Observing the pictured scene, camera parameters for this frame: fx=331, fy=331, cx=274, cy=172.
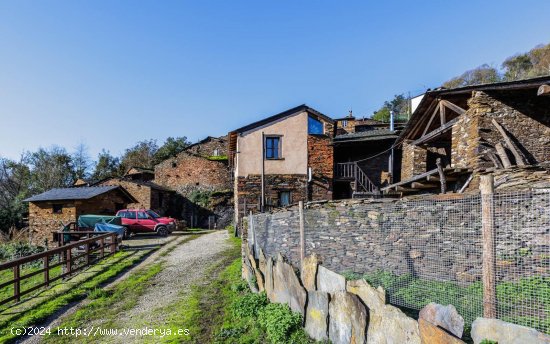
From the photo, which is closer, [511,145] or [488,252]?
[488,252]

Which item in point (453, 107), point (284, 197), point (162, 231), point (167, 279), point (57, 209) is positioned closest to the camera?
point (167, 279)

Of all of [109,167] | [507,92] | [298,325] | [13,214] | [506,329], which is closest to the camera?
[506,329]

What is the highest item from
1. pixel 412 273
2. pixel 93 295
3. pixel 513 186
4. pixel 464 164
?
pixel 464 164

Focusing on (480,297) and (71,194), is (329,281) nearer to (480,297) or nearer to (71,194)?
(480,297)

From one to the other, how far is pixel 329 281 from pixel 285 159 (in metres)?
12.8

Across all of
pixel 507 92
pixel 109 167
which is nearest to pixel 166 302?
pixel 507 92

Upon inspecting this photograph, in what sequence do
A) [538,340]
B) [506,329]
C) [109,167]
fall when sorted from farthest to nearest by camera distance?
[109,167] < [506,329] < [538,340]

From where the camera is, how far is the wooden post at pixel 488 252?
10.7 feet

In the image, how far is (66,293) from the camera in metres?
8.43

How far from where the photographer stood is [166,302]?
7.33 meters

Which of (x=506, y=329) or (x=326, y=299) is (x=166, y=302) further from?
(x=506, y=329)

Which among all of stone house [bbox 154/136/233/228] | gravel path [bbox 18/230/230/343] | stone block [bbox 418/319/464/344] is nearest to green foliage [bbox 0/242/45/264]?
gravel path [bbox 18/230/230/343]

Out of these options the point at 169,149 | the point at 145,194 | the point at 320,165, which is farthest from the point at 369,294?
the point at 169,149

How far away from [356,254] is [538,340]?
4066 millimetres
